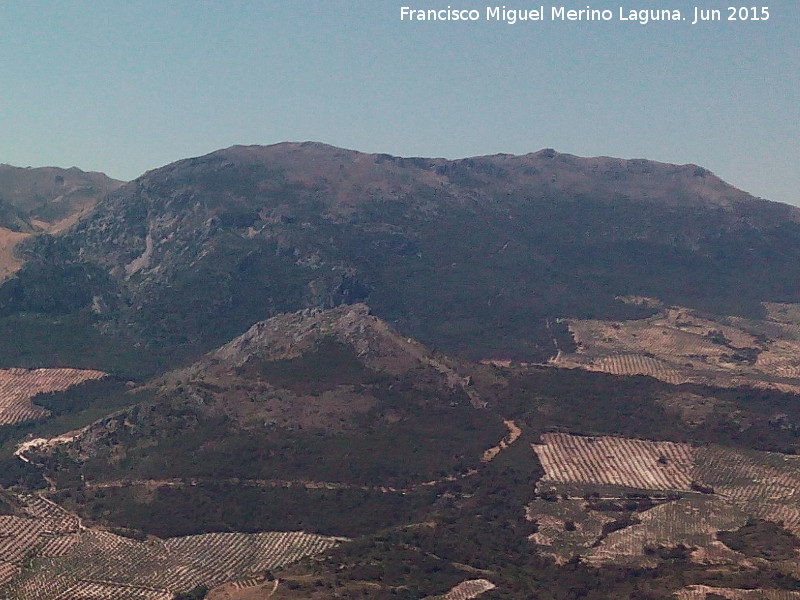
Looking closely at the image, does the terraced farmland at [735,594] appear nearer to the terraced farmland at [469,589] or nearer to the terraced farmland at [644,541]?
the terraced farmland at [644,541]

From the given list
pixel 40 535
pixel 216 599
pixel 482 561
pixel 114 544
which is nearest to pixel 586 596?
pixel 482 561

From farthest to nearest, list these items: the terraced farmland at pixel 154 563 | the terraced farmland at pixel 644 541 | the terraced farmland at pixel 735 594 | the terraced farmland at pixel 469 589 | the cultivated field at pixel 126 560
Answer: the terraced farmland at pixel 644 541, the cultivated field at pixel 126 560, the terraced farmland at pixel 154 563, the terraced farmland at pixel 469 589, the terraced farmland at pixel 735 594

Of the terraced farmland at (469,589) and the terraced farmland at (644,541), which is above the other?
the terraced farmland at (469,589)

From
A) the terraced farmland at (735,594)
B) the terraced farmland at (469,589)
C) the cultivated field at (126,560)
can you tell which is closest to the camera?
the terraced farmland at (735,594)

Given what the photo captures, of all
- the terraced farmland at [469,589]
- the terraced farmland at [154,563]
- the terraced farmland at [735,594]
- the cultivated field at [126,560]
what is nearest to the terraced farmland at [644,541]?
the terraced farmland at [469,589]

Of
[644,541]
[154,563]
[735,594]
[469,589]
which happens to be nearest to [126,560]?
[154,563]

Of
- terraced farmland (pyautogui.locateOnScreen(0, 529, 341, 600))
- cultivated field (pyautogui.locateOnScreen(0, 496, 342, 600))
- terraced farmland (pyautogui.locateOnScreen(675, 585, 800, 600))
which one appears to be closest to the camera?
terraced farmland (pyautogui.locateOnScreen(675, 585, 800, 600))

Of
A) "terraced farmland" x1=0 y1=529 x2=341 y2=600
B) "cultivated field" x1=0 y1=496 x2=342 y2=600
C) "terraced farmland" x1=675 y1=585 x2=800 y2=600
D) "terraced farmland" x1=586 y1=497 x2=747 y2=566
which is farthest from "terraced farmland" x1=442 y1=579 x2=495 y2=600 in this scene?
"terraced farmland" x1=0 y1=529 x2=341 y2=600

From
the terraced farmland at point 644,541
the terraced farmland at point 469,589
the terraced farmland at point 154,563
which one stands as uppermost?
the terraced farmland at point 154,563

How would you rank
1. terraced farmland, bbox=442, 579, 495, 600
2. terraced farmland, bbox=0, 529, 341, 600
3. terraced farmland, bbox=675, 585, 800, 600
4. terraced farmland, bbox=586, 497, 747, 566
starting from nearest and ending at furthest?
terraced farmland, bbox=675, 585, 800, 600, terraced farmland, bbox=442, 579, 495, 600, terraced farmland, bbox=0, 529, 341, 600, terraced farmland, bbox=586, 497, 747, 566

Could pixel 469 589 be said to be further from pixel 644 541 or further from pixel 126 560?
pixel 126 560

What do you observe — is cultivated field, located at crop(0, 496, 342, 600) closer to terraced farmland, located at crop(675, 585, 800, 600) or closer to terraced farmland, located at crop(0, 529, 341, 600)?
terraced farmland, located at crop(0, 529, 341, 600)

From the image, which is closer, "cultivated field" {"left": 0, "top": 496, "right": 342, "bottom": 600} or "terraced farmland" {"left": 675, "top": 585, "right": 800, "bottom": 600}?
"terraced farmland" {"left": 675, "top": 585, "right": 800, "bottom": 600}

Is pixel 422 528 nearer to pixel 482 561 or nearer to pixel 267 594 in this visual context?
pixel 482 561
